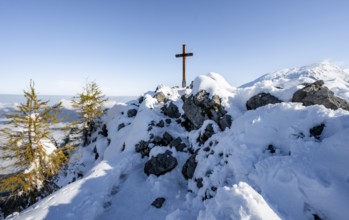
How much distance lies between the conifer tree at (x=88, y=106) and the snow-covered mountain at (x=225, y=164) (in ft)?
27.2

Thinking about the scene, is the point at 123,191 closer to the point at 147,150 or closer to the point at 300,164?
the point at 147,150

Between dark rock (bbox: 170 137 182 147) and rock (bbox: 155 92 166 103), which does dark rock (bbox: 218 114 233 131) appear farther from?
rock (bbox: 155 92 166 103)

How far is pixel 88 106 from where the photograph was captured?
24.1 metres

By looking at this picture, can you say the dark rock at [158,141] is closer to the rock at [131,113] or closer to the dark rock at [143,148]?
the dark rock at [143,148]

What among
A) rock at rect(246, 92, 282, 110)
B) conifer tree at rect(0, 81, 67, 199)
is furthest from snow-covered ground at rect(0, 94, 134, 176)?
rock at rect(246, 92, 282, 110)

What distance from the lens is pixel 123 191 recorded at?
11.1 metres

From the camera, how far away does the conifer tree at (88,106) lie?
23672 millimetres

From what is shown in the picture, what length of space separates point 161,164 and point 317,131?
8.80 meters

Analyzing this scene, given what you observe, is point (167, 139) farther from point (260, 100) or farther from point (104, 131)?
point (104, 131)

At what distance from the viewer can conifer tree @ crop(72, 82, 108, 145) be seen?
2367 cm

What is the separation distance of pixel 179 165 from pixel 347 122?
29.6 feet

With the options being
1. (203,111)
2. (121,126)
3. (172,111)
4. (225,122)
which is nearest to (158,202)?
(225,122)

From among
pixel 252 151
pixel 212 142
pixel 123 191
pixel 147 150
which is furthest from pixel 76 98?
pixel 252 151

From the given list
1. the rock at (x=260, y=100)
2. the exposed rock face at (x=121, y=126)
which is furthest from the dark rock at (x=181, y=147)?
the exposed rock face at (x=121, y=126)
